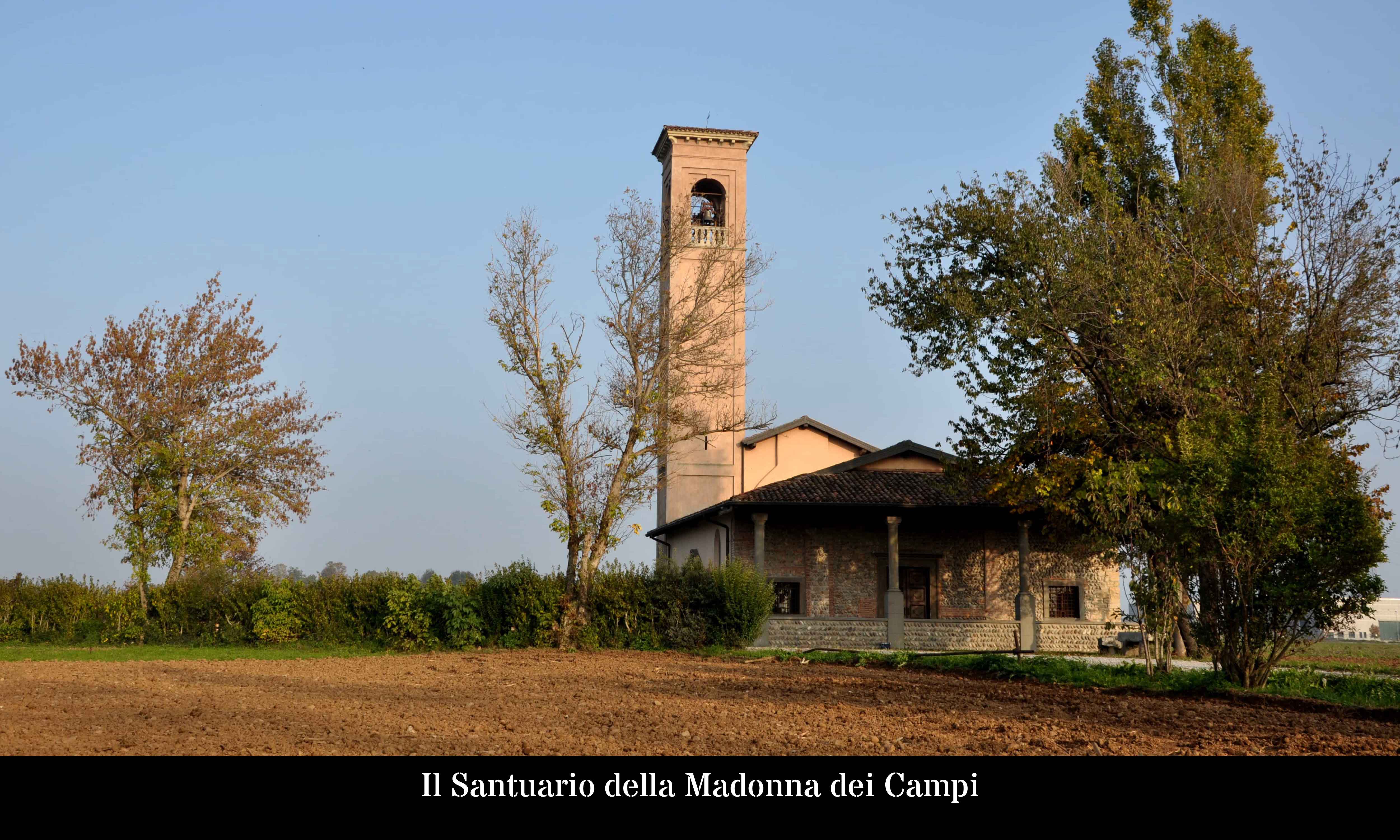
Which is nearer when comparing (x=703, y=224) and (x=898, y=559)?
(x=898, y=559)

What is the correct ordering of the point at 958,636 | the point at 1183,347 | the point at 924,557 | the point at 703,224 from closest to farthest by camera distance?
the point at 1183,347 → the point at 958,636 → the point at 924,557 → the point at 703,224

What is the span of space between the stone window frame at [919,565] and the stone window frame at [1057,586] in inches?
98.3

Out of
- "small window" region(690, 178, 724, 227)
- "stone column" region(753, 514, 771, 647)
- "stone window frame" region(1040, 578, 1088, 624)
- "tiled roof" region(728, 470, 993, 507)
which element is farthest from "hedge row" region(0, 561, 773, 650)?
"small window" region(690, 178, 724, 227)

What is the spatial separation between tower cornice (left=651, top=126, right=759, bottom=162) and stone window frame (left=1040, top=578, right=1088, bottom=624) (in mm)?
15442

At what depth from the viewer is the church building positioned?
23828 mm

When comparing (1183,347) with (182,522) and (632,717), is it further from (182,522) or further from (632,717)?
(182,522)

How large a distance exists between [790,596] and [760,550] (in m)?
2.60

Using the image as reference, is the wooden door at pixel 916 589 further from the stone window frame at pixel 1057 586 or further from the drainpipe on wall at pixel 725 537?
the drainpipe on wall at pixel 725 537

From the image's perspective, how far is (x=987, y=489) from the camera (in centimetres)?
2233

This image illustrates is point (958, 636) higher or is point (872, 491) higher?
point (872, 491)

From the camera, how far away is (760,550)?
24.3 m

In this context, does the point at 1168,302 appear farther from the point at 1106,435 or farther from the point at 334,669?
the point at 334,669

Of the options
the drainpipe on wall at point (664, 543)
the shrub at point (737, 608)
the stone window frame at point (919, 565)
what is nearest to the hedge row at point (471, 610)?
the shrub at point (737, 608)

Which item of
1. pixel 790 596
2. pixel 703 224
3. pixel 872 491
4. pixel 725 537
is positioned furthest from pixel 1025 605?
pixel 703 224
